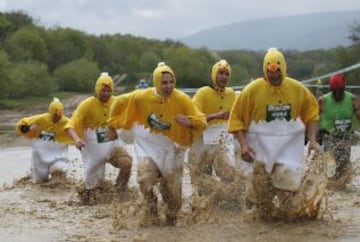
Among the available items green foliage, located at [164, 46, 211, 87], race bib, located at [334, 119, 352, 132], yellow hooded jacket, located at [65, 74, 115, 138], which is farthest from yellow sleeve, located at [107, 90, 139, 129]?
green foliage, located at [164, 46, 211, 87]

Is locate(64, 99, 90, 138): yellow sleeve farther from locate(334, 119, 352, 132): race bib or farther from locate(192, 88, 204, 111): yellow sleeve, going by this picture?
locate(334, 119, 352, 132): race bib

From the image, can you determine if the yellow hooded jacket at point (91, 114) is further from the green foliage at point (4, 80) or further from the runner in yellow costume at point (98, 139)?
the green foliage at point (4, 80)

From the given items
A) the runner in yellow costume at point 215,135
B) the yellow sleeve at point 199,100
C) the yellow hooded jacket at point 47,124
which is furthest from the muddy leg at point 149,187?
the yellow hooded jacket at point 47,124

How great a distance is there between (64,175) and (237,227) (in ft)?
19.9

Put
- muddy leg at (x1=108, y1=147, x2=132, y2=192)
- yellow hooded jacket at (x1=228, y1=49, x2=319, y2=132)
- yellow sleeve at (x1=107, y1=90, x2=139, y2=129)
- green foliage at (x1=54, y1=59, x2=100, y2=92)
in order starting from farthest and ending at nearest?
green foliage at (x1=54, y1=59, x2=100, y2=92), muddy leg at (x1=108, y1=147, x2=132, y2=192), yellow sleeve at (x1=107, y1=90, x2=139, y2=129), yellow hooded jacket at (x1=228, y1=49, x2=319, y2=132)

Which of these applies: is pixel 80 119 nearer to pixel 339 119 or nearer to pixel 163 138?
pixel 163 138

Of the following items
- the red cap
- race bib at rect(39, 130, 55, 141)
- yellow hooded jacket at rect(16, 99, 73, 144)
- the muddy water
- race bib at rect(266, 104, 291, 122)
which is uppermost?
the red cap

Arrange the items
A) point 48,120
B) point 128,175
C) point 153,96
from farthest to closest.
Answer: point 48,120 → point 128,175 → point 153,96

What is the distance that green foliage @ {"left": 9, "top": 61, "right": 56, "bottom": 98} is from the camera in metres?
66.1

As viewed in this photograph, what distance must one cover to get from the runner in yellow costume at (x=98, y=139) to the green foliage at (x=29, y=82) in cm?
5388

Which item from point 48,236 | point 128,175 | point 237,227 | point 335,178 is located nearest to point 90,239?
point 48,236

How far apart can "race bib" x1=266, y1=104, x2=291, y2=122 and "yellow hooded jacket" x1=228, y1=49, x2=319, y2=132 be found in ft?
0.03

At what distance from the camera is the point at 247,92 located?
798cm

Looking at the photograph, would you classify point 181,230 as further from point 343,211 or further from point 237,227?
point 343,211
